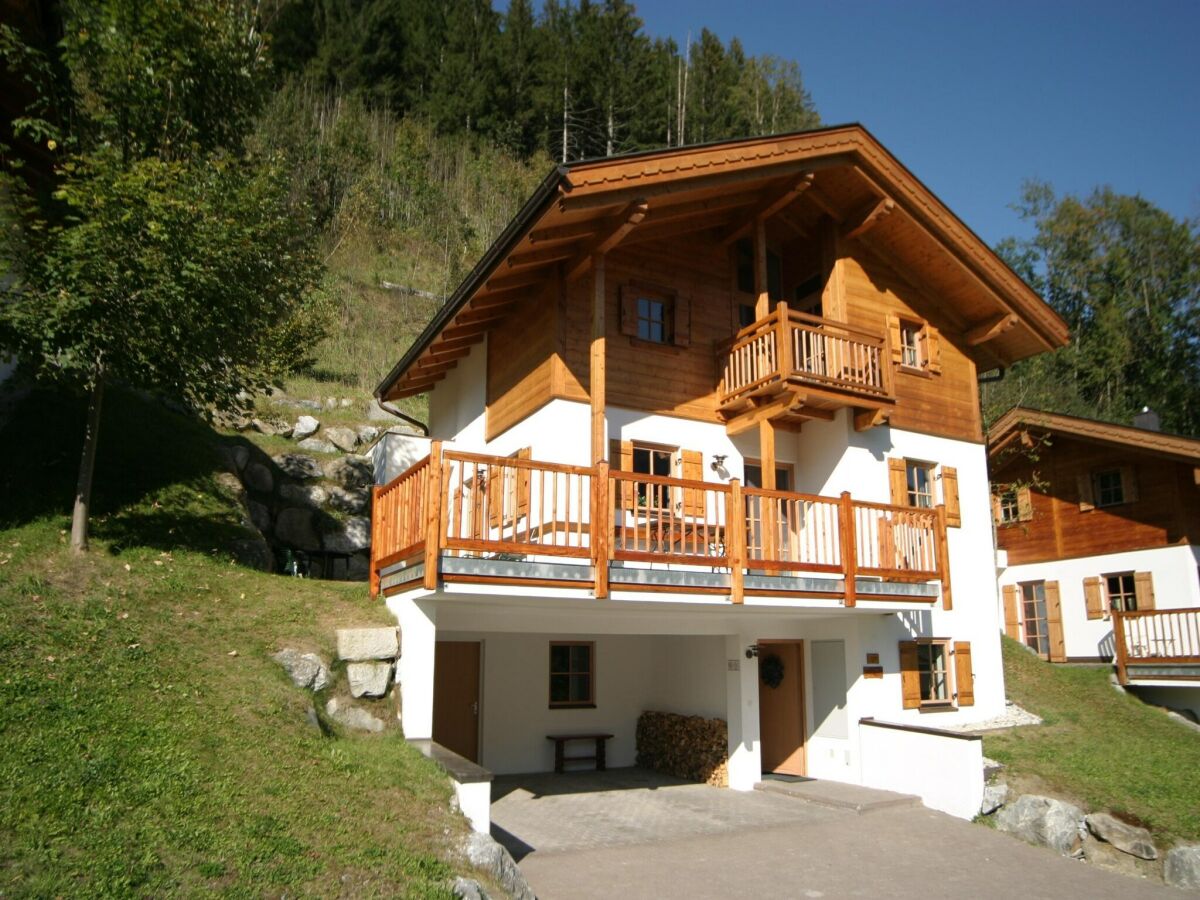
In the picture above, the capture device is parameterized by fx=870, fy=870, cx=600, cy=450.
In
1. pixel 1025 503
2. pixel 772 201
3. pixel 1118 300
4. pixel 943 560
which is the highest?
pixel 1118 300

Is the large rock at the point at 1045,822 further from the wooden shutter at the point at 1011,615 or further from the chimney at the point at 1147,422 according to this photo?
the chimney at the point at 1147,422

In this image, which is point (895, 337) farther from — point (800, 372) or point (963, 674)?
point (963, 674)

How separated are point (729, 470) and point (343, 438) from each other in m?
14.0

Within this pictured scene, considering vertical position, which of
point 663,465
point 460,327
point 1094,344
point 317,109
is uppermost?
point 317,109

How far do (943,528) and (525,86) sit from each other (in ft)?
134

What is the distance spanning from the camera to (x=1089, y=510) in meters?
21.1

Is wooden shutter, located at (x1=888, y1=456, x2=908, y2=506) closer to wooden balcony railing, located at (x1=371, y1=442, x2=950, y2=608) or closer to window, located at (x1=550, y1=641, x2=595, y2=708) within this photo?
wooden balcony railing, located at (x1=371, y1=442, x2=950, y2=608)

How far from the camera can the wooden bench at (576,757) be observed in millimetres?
14340

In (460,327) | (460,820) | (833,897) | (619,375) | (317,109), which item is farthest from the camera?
(317,109)

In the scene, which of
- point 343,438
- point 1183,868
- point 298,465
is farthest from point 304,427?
point 1183,868

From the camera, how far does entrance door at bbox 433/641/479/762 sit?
13.9 metres

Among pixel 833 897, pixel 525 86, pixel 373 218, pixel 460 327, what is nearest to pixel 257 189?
pixel 460 327

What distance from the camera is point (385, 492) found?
11656 mm

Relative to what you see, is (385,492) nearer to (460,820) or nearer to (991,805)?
(460,820)
